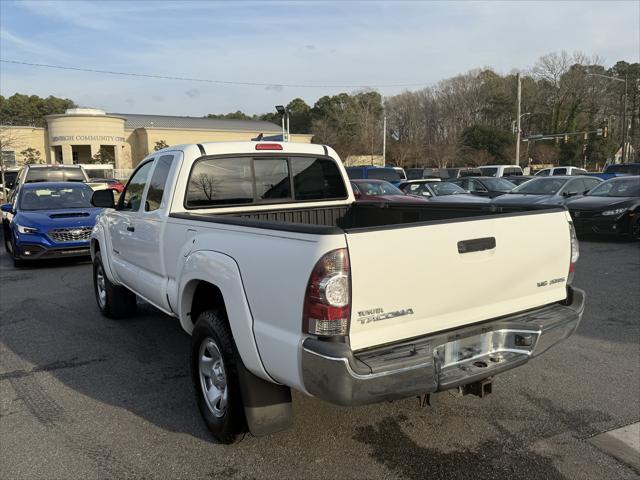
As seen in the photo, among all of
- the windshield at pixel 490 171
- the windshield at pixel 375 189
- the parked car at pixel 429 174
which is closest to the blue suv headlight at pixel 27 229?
the windshield at pixel 375 189

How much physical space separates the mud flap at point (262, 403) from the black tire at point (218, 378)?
13 cm

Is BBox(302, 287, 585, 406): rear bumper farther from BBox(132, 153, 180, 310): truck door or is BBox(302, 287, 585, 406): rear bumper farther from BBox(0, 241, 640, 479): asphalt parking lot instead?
BBox(132, 153, 180, 310): truck door

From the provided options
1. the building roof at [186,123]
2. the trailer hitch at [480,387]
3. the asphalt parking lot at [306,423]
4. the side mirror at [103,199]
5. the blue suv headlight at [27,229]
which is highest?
the building roof at [186,123]

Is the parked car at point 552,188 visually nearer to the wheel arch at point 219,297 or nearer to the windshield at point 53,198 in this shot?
the windshield at point 53,198

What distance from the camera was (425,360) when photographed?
2.68 m

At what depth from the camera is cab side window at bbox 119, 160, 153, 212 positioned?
198 inches

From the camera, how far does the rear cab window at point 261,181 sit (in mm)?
4453

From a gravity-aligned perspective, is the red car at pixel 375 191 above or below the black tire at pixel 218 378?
above

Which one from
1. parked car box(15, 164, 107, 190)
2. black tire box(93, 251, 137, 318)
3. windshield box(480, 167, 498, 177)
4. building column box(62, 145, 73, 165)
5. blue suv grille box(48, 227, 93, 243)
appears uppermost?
building column box(62, 145, 73, 165)

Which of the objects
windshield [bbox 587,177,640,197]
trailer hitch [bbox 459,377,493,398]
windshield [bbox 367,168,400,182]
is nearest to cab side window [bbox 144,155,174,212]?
trailer hitch [bbox 459,377,493,398]

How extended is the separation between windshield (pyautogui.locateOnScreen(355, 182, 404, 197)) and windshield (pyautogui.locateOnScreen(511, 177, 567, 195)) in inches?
140

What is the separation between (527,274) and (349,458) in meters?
1.61

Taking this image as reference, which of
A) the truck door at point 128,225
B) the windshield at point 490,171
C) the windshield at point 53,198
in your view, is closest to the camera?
the truck door at point 128,225

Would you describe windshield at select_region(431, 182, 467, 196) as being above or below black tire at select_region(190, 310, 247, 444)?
above
